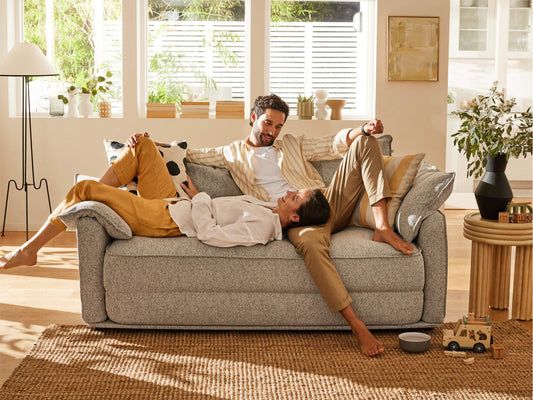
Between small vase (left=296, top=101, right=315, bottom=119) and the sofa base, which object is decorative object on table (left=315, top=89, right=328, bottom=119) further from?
the sofa base

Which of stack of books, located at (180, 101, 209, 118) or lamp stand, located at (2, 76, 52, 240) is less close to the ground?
stack of books, located at (180, 101, 209, 118)

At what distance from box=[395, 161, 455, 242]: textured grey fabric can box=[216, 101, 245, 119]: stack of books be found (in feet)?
9.00

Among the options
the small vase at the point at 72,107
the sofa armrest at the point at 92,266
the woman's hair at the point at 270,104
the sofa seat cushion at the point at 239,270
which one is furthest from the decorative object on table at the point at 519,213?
the small vase at the point at 72,107

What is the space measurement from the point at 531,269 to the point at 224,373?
1.72m

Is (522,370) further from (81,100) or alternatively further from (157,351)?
(81,100)

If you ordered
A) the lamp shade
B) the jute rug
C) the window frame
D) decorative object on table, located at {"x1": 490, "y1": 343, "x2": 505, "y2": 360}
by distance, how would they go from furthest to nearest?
the window frame
the lamp shade
decorative object on table, located at {"x1": 490, "y1": 343, "x2": 505, "y2": 360}
the jute rug

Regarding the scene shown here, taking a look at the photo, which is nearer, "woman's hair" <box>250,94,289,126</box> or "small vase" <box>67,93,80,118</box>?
"woman's hair" <box>250,94,289,126</box>

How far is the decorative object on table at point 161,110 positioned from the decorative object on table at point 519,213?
3.09 meters

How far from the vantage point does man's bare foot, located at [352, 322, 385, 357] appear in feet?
10.0

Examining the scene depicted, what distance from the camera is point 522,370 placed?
9.56ft

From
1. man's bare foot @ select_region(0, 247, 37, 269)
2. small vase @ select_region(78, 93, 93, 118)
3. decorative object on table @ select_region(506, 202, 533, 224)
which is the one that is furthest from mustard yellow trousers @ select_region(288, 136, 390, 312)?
small vase @ select_region(78, 93, 93, 118)

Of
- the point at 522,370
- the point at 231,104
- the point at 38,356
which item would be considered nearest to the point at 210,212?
the point at 38,356

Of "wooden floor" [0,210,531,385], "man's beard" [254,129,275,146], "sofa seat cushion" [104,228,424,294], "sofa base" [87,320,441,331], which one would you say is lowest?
"wooden floor" [0,210,531,385]

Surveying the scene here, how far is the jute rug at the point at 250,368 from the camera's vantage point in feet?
8.85
